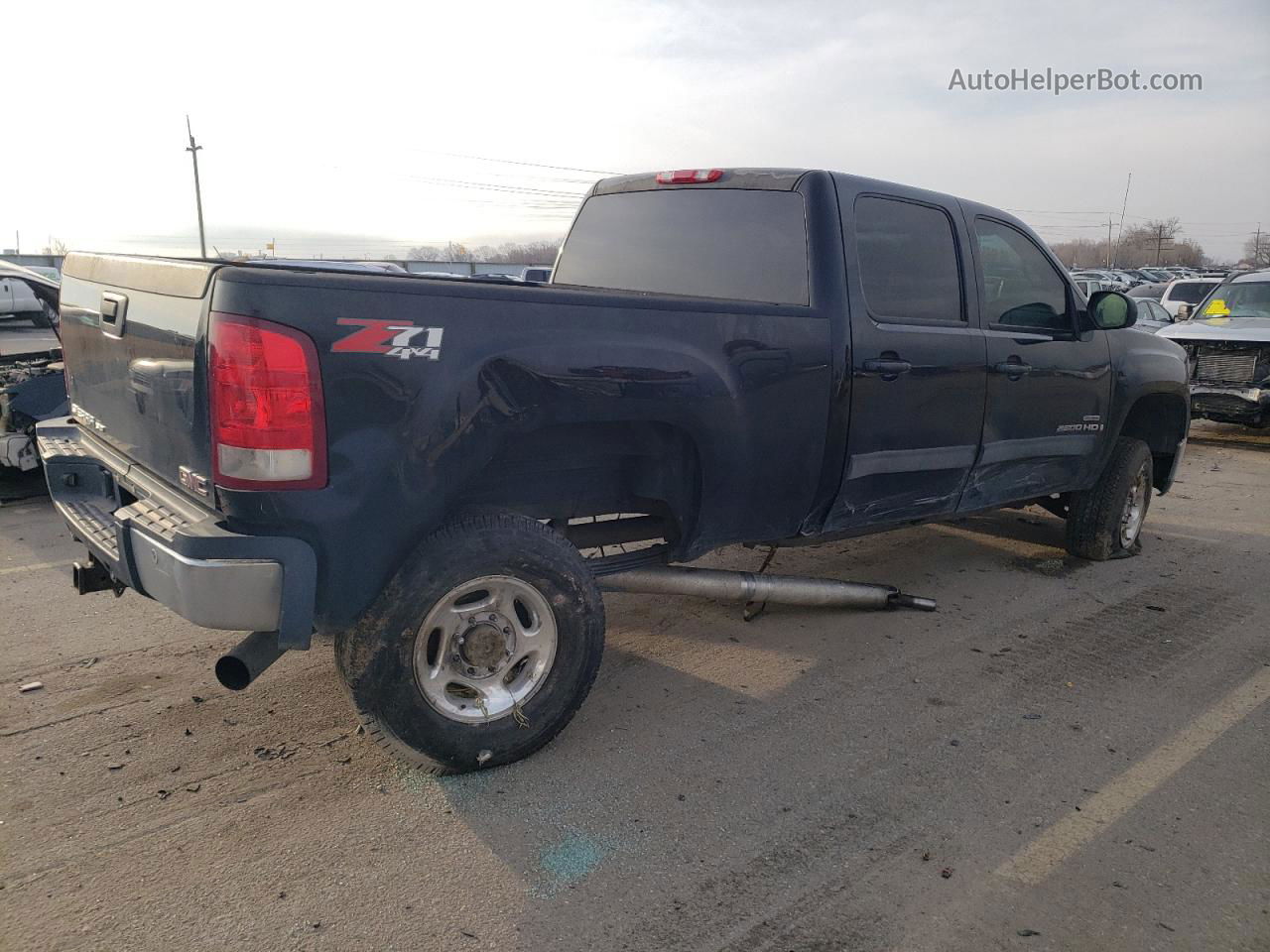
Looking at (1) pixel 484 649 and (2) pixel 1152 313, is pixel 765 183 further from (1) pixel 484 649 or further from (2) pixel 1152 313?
(2) pixel 1152 313

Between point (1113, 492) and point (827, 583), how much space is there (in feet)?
7.76

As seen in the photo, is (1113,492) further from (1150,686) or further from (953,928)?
(953,928)

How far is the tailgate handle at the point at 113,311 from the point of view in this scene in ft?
11.0

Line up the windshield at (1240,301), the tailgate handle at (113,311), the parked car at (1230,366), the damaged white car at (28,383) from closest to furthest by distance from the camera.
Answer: the tailgate handle at (113,311) < the damaged white car at (28,383) < the parked car at (1230,366) < the windshield at (1240,301)

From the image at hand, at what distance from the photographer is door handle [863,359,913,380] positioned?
162 inches

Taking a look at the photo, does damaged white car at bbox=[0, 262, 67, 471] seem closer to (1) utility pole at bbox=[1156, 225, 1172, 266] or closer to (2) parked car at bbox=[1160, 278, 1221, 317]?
(2) parked car at bbox=[1160, 278, 1221, 317]

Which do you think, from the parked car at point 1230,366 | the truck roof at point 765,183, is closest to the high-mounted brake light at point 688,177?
the truck roof at point 765,183

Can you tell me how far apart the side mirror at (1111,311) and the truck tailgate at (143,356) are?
4.52m

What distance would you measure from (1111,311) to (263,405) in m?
4.49

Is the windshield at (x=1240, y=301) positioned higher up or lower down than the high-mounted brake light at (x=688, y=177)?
lower down

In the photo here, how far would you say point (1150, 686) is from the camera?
14.1 feet

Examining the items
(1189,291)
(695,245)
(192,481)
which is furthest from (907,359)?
(1189,291)

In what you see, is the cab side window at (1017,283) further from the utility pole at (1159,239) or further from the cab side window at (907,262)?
the utility pole at (1159,239)

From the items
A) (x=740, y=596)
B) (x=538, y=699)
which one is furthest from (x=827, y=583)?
(x=538, y=699)
